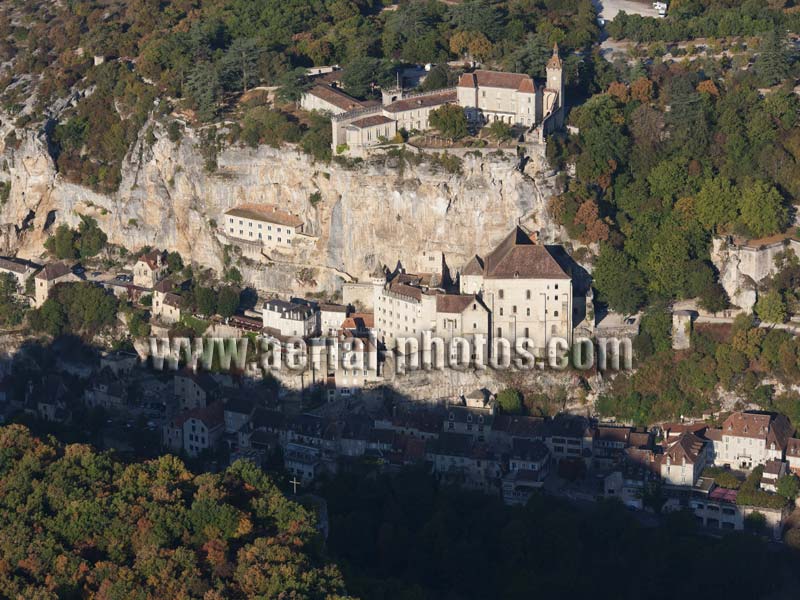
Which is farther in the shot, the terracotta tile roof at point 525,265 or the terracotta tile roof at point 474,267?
the terracotta tile roof at point 474,267

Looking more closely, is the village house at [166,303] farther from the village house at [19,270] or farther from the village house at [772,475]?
the village house at [772,475]

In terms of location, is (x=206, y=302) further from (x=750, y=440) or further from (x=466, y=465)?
(x=750, y=440)

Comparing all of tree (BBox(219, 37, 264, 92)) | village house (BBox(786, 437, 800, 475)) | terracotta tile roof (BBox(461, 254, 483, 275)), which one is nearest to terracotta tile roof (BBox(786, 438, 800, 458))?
village house (BBox(786, 437, 800, 475))

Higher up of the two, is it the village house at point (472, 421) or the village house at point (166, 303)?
the village house at point (166, 303)

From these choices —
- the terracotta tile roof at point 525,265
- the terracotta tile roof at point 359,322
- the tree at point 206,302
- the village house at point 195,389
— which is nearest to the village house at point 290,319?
the terracotta tile roof at point 359,322

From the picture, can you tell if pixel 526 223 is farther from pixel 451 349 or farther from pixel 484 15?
pixel 484 15

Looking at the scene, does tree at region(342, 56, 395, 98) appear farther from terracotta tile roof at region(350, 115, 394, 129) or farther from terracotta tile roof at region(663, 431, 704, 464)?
terracotta tile roof at region(663, 431, 704, 464)

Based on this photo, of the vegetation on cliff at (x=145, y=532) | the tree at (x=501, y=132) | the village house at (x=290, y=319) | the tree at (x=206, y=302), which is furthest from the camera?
the tree at (x=206, y=302)

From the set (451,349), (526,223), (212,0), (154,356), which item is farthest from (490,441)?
(212,0)
